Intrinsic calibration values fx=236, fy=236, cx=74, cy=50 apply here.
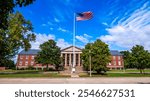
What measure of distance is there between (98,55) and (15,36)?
19.6 m

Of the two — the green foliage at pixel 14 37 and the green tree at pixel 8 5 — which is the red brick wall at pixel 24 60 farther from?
the green tree at pixel 8 5

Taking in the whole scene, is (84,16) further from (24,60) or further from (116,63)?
(116,63)

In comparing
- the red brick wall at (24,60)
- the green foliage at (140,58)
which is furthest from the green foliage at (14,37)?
the red brick wall at (24,60)

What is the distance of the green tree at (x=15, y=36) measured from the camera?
1955 inches

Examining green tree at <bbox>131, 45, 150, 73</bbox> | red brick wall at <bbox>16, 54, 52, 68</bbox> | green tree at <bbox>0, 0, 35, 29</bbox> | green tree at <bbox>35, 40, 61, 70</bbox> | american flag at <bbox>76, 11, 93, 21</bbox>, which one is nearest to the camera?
green tree at <bbox>0, 0, 35, 29</bbox>

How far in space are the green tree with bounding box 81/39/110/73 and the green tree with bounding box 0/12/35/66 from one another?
48.0ft

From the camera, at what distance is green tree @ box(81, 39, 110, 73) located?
54.2 m

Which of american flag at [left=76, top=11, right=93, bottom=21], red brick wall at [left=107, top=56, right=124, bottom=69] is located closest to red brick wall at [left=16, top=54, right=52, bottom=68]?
red brick wall at [left=107, top=56, right=124, bottom=69]

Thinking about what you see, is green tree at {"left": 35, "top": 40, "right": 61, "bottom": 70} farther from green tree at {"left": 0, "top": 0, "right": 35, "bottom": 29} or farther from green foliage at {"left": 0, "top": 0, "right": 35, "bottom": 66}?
green tree at {"left": 0, "top": 0, "right": 35, "bottom": 29}

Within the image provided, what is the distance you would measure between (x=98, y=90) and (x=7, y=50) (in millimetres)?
48838

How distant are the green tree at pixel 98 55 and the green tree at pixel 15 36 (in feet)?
48.0

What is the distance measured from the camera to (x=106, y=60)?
5528 cm

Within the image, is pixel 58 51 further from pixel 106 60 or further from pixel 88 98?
pixel 88 98

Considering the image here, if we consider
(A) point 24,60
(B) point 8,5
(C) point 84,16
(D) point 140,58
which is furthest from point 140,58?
(A) point 24,60
